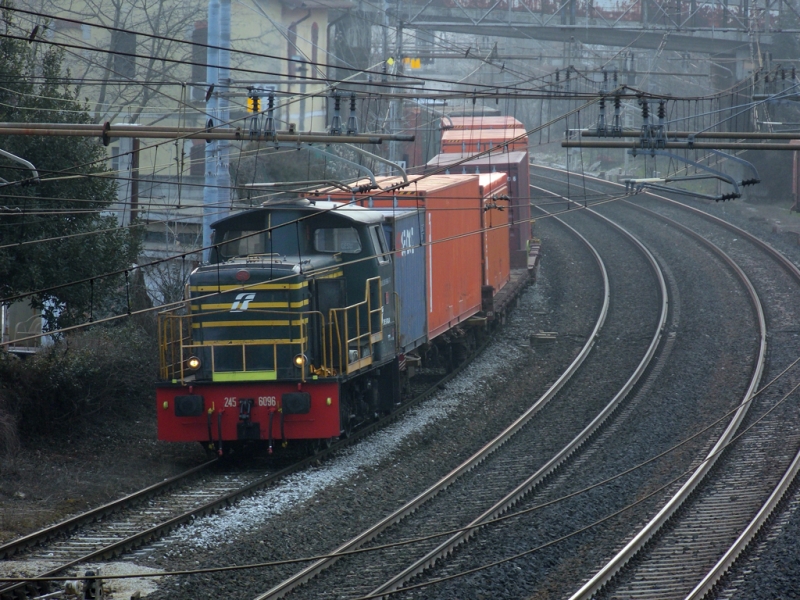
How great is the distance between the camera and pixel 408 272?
15047 mm

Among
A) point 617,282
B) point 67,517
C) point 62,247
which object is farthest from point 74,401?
point 617,282

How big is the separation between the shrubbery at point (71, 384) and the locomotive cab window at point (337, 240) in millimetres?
3992

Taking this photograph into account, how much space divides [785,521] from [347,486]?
502cm

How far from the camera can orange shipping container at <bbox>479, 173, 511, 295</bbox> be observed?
20.1 metres

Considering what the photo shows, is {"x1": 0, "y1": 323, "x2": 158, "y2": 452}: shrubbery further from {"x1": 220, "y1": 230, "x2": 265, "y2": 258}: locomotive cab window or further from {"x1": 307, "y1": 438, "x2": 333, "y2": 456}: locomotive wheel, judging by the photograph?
{"x1": 307, "y1": 438, "x2": 333, "y2": 456}: locomotive wheel

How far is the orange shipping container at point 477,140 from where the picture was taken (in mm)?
25562

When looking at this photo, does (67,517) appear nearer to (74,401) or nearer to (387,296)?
(74,401)

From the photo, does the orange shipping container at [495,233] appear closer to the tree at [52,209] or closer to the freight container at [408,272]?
the freight container at [408,272]

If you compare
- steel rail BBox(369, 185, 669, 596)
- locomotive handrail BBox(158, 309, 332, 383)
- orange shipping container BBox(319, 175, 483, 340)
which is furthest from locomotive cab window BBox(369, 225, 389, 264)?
steel rail BBox(369, 185, 669, 596)

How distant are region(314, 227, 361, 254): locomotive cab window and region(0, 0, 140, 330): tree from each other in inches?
122

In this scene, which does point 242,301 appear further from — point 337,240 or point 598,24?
point 598,24

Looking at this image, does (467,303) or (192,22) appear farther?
(192,22)

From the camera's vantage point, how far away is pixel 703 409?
602 inches

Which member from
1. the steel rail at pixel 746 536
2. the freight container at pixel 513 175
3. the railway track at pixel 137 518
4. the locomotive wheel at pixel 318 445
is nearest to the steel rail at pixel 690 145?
the steel rail at pixel 746 536
